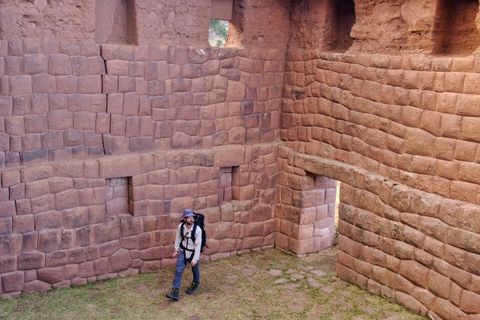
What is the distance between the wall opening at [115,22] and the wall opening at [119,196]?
1.86 metres

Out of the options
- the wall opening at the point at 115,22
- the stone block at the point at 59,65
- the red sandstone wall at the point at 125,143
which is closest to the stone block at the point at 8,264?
the red sandstone wall at the point at 125,143

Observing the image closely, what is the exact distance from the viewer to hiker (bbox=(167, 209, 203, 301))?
287 inches

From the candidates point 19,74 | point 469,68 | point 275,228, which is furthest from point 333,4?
point 19,74

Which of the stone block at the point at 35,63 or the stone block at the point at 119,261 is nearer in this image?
the stone block at the point at 35,63

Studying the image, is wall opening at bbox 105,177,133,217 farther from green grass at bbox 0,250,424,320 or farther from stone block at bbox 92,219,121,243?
green grass at bbox 0,250,424,320

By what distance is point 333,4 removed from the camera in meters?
8.42

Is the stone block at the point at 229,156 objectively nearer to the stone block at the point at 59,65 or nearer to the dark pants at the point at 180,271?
the dark pants at the point at 180,271

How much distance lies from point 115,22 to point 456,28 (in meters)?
4.25

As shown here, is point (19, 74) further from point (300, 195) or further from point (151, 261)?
point (300, 195)

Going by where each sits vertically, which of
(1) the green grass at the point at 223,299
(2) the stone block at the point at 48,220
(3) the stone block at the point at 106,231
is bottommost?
(1) the green grass at the point at 223,299

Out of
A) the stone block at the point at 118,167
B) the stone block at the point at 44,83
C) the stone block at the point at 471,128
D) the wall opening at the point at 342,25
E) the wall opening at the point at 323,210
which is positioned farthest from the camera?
the wall opening at the point at 323,210

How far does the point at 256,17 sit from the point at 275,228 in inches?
131

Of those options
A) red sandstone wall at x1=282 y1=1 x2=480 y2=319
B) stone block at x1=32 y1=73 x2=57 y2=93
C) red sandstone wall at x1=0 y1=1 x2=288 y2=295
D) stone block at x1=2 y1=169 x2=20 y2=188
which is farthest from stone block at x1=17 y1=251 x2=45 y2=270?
red sandstone wall at x1=282 y1=1 x2=480 y2=319

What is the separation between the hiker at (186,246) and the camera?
7277 mm
